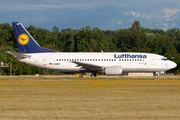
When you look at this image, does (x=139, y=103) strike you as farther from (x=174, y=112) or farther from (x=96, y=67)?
(x=96, y=67)

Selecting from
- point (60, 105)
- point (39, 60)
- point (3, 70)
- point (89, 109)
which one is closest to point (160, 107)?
point (89, 109)

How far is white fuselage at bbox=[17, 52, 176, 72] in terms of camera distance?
145 ft

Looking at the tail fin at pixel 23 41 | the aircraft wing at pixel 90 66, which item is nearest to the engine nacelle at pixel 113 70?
the aircraft wing at pixel 90 66

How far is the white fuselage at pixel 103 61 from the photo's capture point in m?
44.2

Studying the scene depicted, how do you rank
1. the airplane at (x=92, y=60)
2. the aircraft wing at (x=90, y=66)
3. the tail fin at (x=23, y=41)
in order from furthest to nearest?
1. the tail fin at (x=23, y=41)
2. the airplane at (x=92, y=60)
3. the aircraft wing at (x=90, y=66)

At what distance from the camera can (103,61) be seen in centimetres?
4416

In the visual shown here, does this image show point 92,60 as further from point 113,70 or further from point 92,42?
point 92,42

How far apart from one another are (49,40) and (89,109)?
98270 millimetres

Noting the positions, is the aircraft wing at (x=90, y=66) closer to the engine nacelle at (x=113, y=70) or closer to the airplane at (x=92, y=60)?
the airplane at (x=92, y=60)

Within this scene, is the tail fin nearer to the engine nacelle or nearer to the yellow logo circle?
the yellow logo circle

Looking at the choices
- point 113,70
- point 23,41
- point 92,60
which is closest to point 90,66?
point 92,60

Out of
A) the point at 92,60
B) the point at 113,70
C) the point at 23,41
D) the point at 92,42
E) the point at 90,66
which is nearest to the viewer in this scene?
the point at 113,70

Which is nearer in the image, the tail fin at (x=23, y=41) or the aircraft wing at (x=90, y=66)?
the aircraft wing at (x=90, y=66)

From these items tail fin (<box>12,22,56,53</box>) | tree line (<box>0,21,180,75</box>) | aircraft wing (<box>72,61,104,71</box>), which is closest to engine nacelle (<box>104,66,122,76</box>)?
aircraft wing (<box>72,61,104,71</box>)
